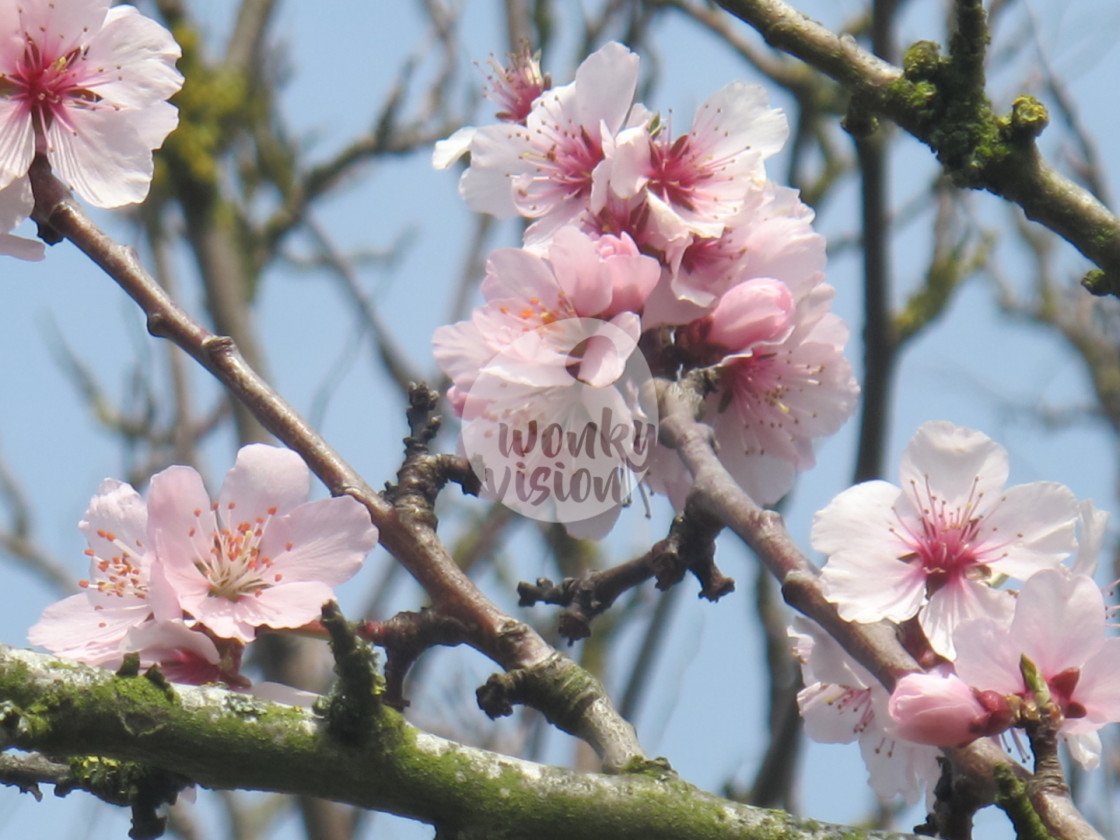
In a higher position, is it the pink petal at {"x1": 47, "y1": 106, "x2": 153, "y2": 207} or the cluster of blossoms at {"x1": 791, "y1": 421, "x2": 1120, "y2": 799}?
the pink petal at {"x1": 47, "y1": 106, "x2": 153, "y2": 207}

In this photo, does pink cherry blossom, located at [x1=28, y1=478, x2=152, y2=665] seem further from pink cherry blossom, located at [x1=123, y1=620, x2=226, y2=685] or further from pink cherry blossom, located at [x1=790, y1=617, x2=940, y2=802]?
pink cherry blossom, located at [x1=790, y1=617, x2=940, y2=802]

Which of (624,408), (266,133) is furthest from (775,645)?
(266,133)

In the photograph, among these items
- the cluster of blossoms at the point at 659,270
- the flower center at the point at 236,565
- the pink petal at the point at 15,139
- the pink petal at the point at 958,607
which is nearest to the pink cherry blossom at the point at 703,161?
the cluster of blossoms at the point at 659,270

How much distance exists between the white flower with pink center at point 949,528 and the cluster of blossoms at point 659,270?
0.29 meters

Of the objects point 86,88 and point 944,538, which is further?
point 86,88

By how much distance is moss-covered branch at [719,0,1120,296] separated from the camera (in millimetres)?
1452

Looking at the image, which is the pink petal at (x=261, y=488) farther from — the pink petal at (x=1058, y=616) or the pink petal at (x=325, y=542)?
the pink petal at (x=1058, y=616)

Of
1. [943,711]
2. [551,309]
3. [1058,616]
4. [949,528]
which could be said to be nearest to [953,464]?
[949,528]

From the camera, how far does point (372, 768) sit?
1127 millimetres

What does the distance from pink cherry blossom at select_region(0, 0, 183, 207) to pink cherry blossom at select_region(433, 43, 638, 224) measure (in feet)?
1.61

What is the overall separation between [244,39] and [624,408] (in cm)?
466

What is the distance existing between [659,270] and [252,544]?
0.65m

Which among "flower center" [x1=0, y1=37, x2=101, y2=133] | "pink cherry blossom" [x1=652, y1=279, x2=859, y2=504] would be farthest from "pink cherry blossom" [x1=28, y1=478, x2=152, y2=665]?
"pink cherry blossom" [x1=652, y1=279, x2=859, y2=504]

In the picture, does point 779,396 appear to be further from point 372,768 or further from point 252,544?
point 372,768
